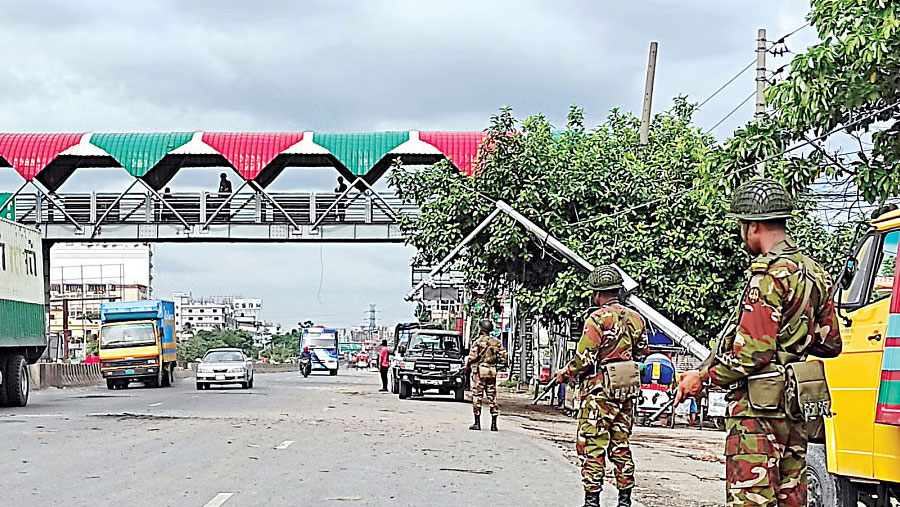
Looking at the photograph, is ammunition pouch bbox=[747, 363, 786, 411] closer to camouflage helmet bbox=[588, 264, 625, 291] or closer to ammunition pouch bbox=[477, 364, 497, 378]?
camouflage helmet bbox=[588, 264, 625, 291]

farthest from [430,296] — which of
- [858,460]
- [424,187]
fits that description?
[858,460]

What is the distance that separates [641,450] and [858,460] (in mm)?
9315

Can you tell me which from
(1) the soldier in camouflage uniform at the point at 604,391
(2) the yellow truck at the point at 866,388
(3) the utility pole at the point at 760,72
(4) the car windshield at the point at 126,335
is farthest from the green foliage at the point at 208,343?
(2) the yellow truck at the point at 866,388

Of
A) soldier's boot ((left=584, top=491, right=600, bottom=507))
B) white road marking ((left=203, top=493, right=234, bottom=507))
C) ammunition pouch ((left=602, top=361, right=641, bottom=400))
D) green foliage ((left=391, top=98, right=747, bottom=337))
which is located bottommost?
white road marking ((left=203, top=493, right=234, bottom=507))

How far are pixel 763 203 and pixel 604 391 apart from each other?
11.3 feet

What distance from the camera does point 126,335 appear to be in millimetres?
38344

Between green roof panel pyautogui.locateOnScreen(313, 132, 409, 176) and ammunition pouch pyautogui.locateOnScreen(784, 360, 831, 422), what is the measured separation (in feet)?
102

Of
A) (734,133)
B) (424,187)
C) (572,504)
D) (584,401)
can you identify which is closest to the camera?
(584,401)

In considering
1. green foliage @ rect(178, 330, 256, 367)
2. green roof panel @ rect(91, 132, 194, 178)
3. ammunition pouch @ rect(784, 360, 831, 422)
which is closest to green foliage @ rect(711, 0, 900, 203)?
ammunition pouch @ rect(784, 360, 831, 422)

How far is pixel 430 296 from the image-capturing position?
142ft

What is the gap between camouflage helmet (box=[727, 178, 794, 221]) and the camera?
567 cm

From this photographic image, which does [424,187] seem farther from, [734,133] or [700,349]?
[734,133]

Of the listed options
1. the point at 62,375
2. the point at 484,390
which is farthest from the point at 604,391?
the point at 62,375

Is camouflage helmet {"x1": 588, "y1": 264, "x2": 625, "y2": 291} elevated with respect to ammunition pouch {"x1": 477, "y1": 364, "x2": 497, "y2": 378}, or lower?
elevated
